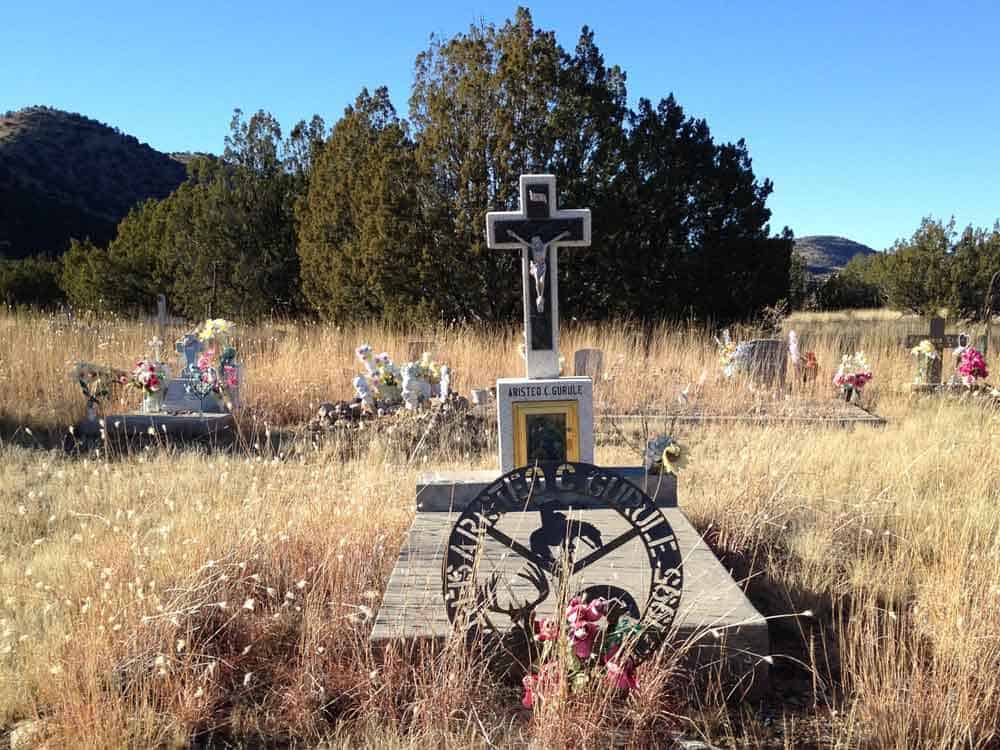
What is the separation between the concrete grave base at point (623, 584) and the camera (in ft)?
9.65

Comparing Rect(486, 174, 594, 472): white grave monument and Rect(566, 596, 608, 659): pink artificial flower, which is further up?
Rect(486, 174, 594, 472): white grave monument

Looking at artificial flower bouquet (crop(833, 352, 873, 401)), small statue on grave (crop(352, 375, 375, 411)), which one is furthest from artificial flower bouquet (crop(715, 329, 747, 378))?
small statue on grave (crop(352, 375, 375, 411))

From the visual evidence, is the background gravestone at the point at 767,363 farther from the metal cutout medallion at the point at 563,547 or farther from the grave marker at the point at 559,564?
the metal cutout medallion at the point at 563,547

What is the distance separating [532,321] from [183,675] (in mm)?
3513

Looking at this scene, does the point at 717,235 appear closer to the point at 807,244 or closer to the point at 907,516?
the point at 907,516

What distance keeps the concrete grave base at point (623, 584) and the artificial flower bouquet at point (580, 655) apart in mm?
236

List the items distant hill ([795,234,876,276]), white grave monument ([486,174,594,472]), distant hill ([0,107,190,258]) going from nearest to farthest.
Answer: white grave monument ([486,174,594,472]), distant hill ([0,107,190,258]), distant hill ([795,234,876,276])

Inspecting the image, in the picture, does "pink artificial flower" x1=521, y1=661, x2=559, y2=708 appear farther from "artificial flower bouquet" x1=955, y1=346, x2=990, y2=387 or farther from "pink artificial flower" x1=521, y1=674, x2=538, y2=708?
"artificial flower bouquet" x1=955, y1=346, x2=990, y2=387

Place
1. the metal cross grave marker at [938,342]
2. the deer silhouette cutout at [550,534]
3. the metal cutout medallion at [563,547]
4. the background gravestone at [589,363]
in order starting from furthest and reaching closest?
the metal cross grave marker at [938,342] → the background gravestone at [589,363] → the deer silhouette cutout at [550,534] → the metal cutout medallion at [563,547]

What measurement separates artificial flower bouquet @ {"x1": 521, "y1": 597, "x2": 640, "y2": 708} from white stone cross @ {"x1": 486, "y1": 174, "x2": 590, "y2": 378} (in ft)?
9.88

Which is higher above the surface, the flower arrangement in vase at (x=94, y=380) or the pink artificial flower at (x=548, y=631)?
the flower arrangement in vase at (x=94, y=380)

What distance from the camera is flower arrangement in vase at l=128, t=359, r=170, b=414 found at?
8414 millimetres

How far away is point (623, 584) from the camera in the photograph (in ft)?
11.3

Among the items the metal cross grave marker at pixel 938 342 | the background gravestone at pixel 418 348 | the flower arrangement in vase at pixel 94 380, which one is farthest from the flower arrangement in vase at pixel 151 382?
the metal cross grave marker at pixel 938 342
